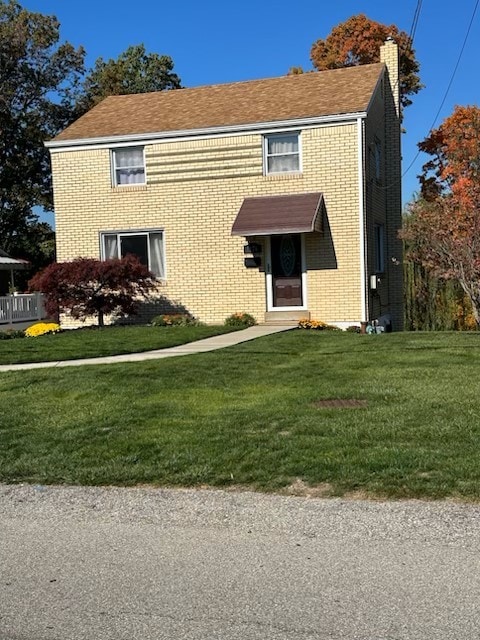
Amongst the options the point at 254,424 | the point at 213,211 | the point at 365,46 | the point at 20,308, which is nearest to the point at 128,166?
the point at 213,211

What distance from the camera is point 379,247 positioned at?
20.2 m

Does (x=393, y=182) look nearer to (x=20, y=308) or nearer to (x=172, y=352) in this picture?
(x=172, y=352)

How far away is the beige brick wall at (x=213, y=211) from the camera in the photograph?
58.2ft

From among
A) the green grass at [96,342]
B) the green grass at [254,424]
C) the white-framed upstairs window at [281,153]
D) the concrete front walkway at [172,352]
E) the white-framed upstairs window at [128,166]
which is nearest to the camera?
the green grass at [254,424]

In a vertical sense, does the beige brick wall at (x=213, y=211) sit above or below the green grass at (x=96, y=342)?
above

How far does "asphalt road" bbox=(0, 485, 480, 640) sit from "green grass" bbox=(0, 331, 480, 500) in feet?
1.39

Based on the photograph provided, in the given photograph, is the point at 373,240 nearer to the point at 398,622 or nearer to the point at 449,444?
the point at 449,444

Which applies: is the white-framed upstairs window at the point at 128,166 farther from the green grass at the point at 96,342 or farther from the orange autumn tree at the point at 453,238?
the orange autumn tree at the point at 453,238

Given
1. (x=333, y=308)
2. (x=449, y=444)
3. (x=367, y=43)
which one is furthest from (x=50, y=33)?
(x=449, y=444)

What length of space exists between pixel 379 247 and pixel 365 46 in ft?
66.7

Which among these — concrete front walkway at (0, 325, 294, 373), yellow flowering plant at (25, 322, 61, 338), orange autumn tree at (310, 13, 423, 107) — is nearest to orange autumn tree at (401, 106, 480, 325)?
concrete front walkway at (0, 325, 294, 373)

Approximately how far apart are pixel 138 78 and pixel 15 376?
32.5 m

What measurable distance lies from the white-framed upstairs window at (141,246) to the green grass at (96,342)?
2.81m

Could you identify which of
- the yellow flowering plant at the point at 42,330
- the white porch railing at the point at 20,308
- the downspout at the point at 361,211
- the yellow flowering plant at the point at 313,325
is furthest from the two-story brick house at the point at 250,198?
the yellow flowering plant at the point at 42,330
